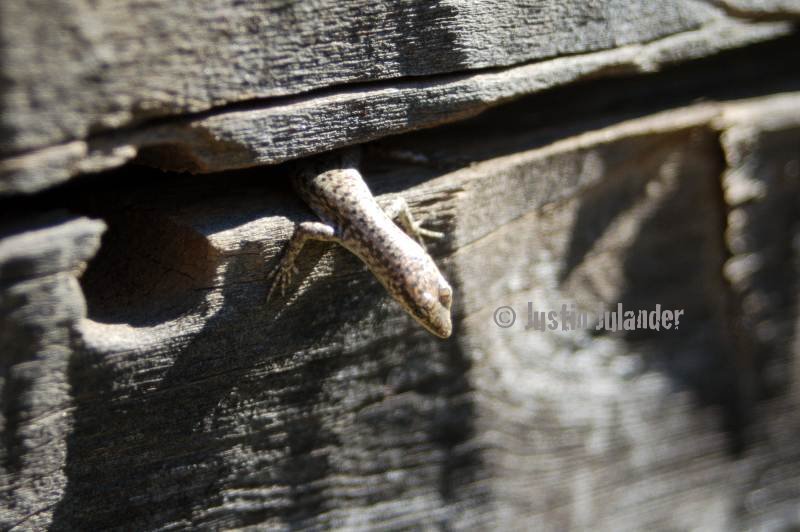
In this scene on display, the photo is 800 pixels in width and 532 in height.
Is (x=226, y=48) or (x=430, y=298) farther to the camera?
(x=430, y=298)

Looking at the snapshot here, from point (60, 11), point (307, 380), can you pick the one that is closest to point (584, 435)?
point (307, 380)

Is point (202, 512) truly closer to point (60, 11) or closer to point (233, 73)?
point (233, 73)

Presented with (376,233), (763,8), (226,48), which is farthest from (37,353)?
(763,8)

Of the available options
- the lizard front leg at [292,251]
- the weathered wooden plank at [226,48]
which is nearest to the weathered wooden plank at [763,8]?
the weathered wooden plank at [226,48]

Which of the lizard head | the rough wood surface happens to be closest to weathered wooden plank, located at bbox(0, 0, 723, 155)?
the rough wood surface

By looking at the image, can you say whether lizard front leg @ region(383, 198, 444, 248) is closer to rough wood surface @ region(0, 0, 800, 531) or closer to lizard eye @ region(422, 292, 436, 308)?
rough wood surface @ region(0, 0, 800, 531)

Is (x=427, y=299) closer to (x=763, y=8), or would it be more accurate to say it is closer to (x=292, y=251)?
(x=292, y=251)

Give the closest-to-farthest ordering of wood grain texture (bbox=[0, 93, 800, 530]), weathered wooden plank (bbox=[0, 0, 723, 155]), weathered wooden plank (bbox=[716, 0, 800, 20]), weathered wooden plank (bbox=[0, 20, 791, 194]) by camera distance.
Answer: weathered wooden plank (bbox=[0, 0, 723, 155]), weathered wooden plank (bbox=[0, 20, 791, 194]), wood grain texture (bbox=[0, 93, 800, 530]), weathered wooden plank (bbox=[716, 0, 800, 20])
